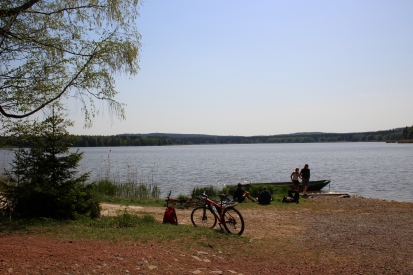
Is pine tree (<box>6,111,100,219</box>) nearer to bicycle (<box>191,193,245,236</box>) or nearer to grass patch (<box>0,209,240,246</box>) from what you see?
grass patch (<box>0,209,240,246</box>)

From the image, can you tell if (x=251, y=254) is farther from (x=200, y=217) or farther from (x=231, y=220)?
(x=200, y=217)

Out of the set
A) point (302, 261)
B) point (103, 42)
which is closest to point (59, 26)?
point (103, 42)

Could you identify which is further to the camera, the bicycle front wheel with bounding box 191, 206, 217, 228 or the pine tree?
the bicycle front wheel with bounding box 191, 206, 217, 228

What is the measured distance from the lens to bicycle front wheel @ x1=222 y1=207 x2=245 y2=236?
957cm

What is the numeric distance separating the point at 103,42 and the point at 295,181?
46.6 feet

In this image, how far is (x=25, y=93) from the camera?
8773 millimetres

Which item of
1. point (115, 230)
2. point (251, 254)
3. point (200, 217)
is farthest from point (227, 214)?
point (115, 230)

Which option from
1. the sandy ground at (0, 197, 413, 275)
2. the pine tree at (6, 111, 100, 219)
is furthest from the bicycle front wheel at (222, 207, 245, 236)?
the pine tree at (6, 111, 100, 219)

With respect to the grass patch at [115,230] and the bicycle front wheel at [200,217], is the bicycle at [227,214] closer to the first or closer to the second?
the bicycle front wheel at [200,217]

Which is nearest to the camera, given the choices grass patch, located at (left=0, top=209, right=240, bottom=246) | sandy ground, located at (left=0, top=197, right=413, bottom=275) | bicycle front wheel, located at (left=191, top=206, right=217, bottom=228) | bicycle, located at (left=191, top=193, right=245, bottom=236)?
sandy ground, located at (left=0, top=197, right=413, bottom=275)

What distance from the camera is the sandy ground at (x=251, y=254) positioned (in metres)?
6.05

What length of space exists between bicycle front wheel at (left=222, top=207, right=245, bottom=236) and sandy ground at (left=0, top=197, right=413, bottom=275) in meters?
0.38

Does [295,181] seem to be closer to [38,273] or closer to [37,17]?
[37,17]

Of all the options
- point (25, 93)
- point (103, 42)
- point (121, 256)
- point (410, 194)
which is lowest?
point (410, 194)
